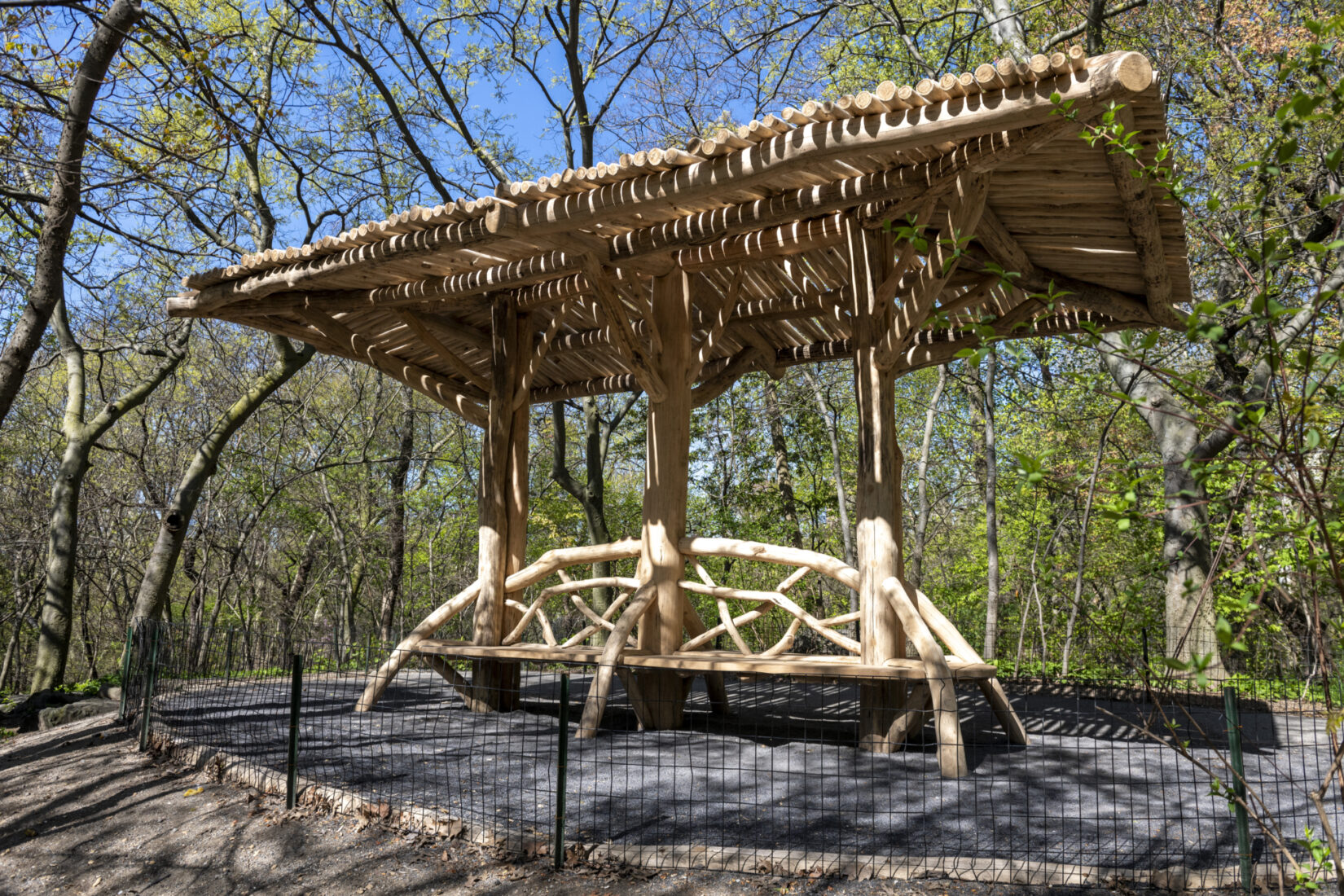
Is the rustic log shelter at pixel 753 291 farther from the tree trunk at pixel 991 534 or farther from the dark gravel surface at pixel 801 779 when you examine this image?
the tree trunk at pixel 991 534

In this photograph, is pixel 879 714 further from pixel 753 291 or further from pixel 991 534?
pixel 991 534

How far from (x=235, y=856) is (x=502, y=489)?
12.5 feet

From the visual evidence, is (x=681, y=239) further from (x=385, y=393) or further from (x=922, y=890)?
(x=385, y=393)

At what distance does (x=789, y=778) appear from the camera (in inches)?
200

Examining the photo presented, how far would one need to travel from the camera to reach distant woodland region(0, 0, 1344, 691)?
27.7 feet

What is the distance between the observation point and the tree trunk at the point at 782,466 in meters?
16.0

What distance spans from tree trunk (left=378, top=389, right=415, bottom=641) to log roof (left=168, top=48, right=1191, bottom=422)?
8.93 meters

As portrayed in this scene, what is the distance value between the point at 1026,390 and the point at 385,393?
40.4 feet

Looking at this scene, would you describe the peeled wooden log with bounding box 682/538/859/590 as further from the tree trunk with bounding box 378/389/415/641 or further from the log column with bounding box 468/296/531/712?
the tree trunk with bounding box 378/389/415/641

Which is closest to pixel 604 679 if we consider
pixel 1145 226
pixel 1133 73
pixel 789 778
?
pixel 789 778

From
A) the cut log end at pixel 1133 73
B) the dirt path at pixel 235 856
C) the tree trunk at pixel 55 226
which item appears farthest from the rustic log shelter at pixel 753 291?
the dirt path at pixel 235 856

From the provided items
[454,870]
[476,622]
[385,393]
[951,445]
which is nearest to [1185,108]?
[951,445]

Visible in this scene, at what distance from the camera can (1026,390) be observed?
14.9 meters

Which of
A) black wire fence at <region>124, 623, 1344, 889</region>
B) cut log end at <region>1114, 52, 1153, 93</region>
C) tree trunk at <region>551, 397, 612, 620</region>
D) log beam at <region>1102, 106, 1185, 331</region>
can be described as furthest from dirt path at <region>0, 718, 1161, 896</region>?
tree trunk at <region>551, 397, 612, 620</region>
